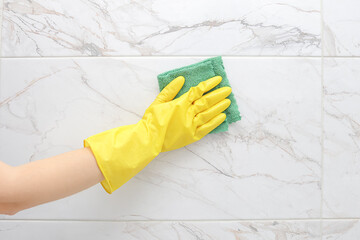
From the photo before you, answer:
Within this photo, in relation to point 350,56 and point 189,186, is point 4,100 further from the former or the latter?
point 350,56

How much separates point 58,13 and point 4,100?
0.30 metres

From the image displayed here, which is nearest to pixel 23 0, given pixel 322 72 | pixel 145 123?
pixel 145 123

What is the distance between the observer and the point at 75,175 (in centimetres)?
78

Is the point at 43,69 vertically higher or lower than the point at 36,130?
higher

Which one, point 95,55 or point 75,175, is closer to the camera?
point 75,175

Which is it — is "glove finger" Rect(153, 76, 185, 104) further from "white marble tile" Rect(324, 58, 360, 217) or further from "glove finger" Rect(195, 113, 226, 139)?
"white marble tile" Rect(324, 58, 360, 217)

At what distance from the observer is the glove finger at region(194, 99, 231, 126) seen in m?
Result: 0.92

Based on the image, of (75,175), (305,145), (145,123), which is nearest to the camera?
(75,175)

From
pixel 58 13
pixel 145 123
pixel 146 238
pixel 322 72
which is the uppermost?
pixel 58 13

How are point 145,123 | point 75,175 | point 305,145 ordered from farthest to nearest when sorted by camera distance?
point 305,145
point 145,123
point 75,175

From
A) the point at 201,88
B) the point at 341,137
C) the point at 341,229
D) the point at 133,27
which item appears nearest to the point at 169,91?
the point at 201,88

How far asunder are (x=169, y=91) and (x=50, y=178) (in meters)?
0.39

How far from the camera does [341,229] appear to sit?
1.00 m

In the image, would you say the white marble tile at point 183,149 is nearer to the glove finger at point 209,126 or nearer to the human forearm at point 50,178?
the glove finger at point 209,126
